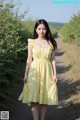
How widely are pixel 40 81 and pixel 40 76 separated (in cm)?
10

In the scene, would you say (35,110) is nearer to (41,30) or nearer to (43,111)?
(43,111)

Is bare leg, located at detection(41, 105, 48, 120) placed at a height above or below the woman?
below

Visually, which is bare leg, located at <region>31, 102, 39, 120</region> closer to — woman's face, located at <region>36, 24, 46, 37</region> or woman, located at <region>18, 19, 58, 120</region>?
woman, located at <region>18, 19, 58, 120</region>

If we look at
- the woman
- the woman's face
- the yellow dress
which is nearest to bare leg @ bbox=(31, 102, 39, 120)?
the woman

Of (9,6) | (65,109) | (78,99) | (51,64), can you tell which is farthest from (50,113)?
(9,6)

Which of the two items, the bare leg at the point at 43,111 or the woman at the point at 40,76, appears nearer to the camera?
the woman at the point at 40,76

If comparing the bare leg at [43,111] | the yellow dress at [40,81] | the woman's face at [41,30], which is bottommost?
the bare leg at [43,111]

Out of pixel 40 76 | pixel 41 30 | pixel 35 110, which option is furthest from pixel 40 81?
pixel 41 30

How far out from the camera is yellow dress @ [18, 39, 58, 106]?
24.7 ft

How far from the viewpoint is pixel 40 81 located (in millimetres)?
7590

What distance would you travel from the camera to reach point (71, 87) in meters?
12.1

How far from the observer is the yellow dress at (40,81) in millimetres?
7535

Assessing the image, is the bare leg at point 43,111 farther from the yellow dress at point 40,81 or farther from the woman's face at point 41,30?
the woman's face at point 41,30

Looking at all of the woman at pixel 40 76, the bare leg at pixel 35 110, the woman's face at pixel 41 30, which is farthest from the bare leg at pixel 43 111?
the woman's face at pixel 41 30
